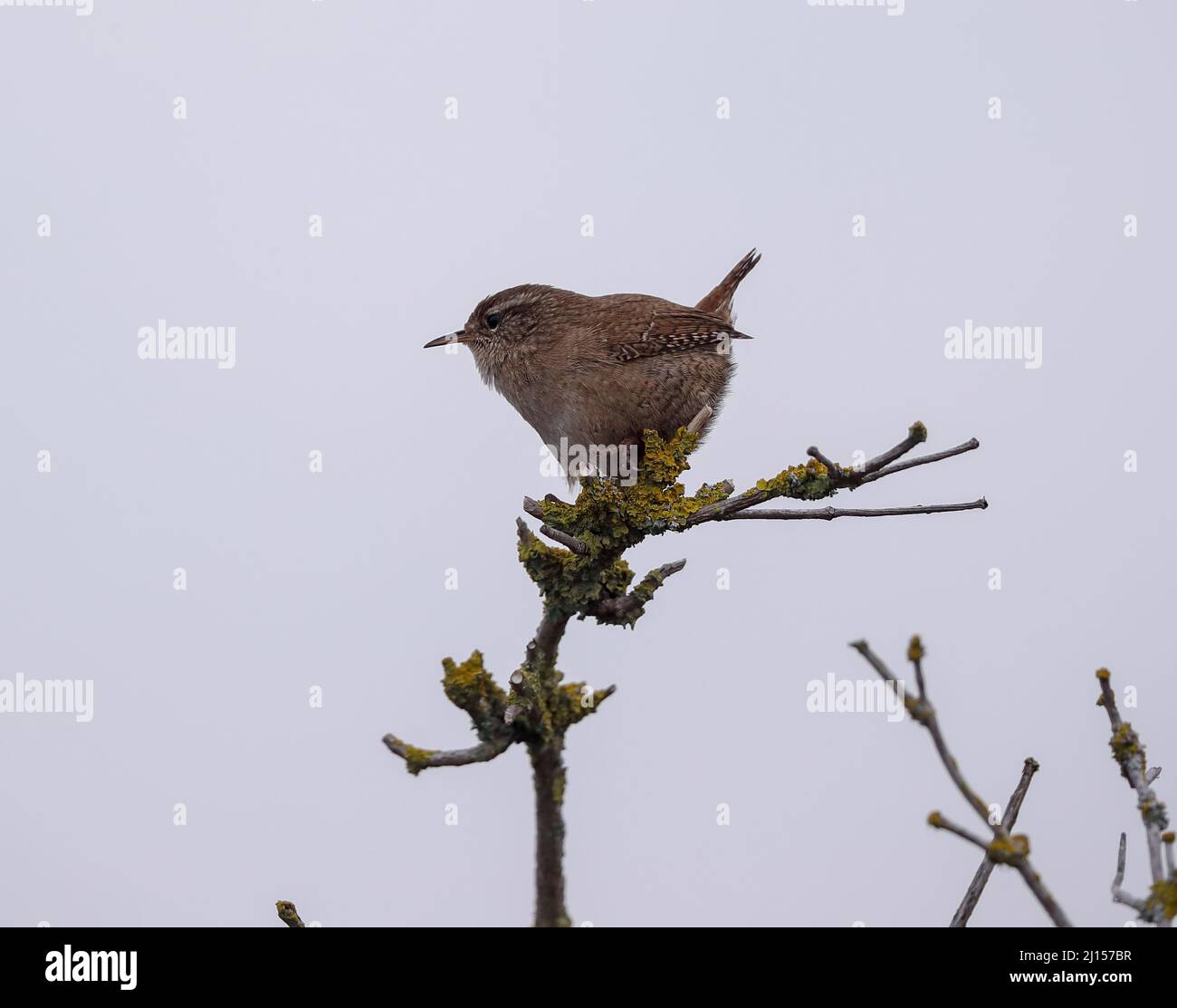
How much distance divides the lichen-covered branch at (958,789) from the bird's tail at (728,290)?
5331 mm

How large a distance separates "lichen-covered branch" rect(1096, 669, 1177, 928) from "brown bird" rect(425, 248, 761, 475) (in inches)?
139

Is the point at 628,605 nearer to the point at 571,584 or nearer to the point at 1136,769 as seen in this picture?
the point at 571,584

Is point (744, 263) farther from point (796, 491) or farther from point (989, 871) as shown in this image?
point (989, 871)

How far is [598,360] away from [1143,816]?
158 inches

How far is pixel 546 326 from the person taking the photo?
6445 mm

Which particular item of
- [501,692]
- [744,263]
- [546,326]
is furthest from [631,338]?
[501,692]

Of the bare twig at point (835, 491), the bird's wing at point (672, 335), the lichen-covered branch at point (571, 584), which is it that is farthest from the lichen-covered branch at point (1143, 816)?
the bird's wing at point (672, 335)

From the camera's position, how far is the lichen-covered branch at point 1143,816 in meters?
2.53

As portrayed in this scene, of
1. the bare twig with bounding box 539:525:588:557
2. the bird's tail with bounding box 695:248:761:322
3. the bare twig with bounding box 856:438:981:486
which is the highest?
the bird's tail with bounding box 695:248:761:322

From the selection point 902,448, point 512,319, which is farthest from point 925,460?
point 512,319

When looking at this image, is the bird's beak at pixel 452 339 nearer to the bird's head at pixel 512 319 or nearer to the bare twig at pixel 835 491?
the bird's head at pixel 512 319

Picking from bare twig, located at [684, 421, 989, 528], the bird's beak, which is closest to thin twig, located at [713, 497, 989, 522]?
bare twig, located at [684, 421, 989, 528]

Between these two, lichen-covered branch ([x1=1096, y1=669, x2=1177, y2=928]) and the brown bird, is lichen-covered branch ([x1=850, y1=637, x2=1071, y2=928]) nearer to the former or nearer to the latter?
lichen-covered branch ([x1=1096, y1=669, x2=1177, y2=928])

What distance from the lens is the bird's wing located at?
6305 mm
